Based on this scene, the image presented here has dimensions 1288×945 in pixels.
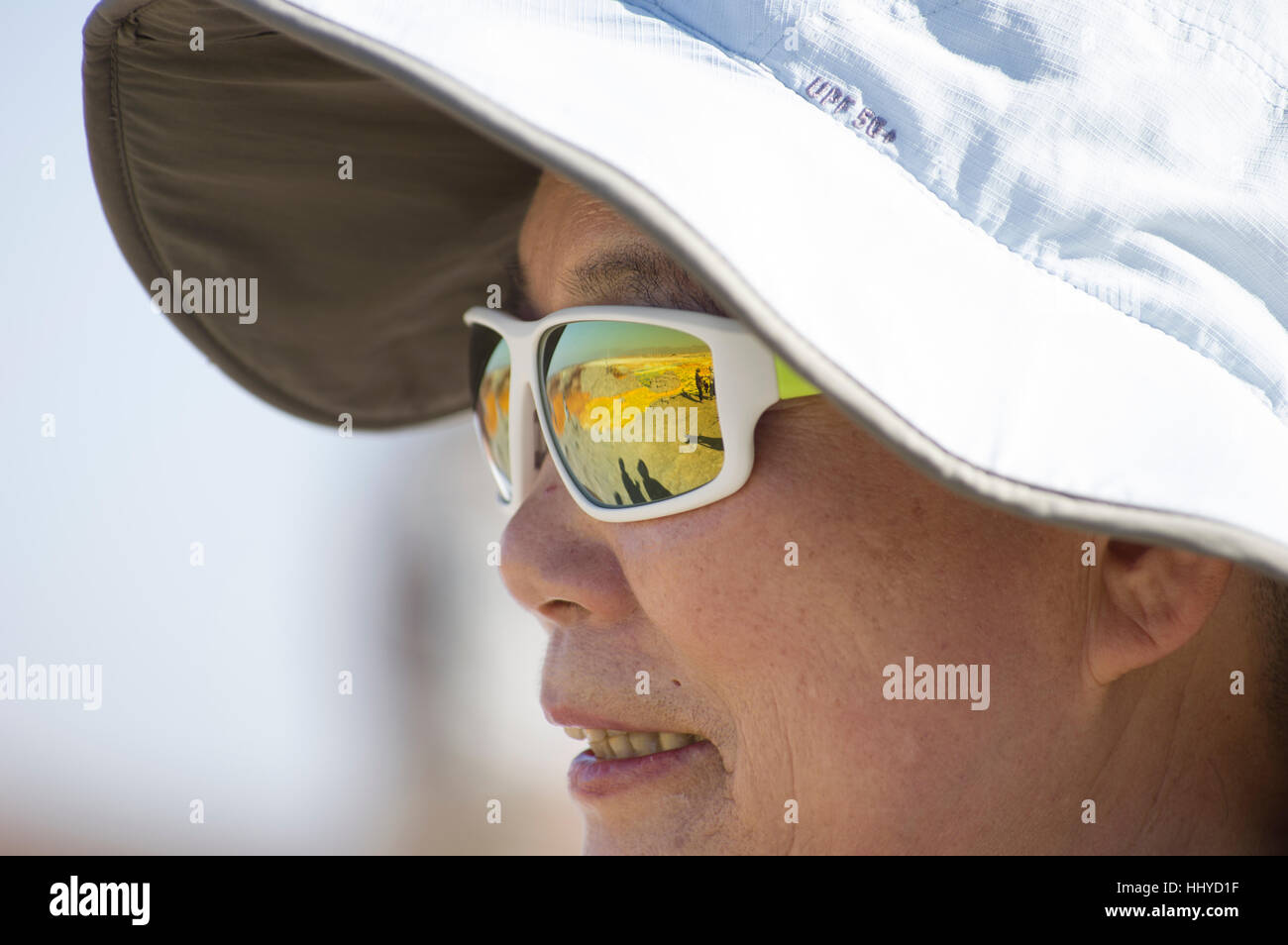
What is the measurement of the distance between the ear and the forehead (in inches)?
19.1

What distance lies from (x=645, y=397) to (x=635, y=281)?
0.44 ft

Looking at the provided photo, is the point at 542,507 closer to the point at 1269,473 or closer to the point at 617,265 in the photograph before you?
the point at 617,265

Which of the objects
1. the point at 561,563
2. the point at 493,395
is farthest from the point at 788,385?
the point at 493,395

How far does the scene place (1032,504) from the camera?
2.60ft

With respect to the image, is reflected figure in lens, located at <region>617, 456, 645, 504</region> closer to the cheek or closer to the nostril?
the cheek

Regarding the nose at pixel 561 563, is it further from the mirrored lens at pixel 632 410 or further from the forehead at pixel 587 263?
the forehead at pixel 587 263

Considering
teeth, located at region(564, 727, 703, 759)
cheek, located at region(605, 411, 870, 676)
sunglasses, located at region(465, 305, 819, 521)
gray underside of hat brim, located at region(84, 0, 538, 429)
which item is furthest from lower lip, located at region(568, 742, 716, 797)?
gray underside of hat brim, located at region(84, 0, 538, 429)

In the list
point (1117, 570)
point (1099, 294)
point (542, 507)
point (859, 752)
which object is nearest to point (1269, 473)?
point (1099, 294)

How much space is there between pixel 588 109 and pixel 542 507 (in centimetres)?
68

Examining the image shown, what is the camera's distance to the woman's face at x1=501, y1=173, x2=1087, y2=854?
3.83ft

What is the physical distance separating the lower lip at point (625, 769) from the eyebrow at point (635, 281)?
0.50m

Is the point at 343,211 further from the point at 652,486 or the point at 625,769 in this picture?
the point at 625,769

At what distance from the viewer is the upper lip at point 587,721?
52.5 inches

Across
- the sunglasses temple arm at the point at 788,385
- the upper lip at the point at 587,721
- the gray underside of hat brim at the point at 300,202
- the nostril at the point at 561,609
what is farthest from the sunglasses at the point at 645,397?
the gray underside of hat brim at the point at 300,202
